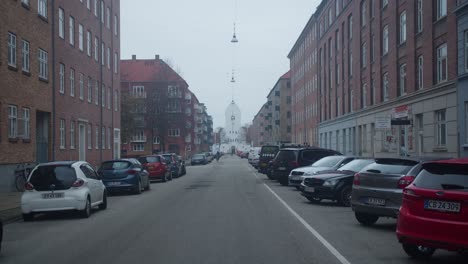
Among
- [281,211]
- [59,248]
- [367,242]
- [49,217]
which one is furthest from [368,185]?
[49,217]

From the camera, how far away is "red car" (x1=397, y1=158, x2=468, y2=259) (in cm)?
775

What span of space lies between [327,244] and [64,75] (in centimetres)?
2734

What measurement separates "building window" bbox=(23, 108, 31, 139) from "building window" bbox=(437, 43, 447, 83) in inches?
783

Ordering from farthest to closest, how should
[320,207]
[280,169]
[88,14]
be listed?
[88,14]
[280,169]
[320,207]

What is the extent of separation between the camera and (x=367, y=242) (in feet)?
34.9

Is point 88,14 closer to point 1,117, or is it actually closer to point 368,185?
point 1,117

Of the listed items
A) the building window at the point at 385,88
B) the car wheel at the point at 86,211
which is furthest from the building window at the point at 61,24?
the building window at the point at 385,88

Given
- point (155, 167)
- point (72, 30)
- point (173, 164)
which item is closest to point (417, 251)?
point (155, 167)

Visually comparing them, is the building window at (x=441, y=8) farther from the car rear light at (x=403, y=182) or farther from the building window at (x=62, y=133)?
the building window at (x=62, y=133)

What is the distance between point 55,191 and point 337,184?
26.5ft

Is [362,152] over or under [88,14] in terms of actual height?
under

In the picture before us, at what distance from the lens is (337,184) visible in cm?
1762

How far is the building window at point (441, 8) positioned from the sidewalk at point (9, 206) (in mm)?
20977

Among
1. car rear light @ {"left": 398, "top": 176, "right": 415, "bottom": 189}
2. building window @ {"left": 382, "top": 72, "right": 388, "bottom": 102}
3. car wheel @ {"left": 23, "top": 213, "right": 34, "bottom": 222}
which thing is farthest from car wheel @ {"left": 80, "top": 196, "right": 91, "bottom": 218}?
building window @ {"left": 382, "top": 72, "right": 388, "bottom": 102}
